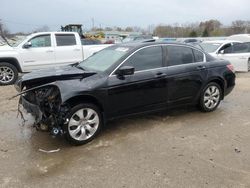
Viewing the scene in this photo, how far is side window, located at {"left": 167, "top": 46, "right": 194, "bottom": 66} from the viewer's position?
5.50 metres

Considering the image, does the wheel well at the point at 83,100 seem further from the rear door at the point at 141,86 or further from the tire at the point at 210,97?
the tire at the point at 210,97

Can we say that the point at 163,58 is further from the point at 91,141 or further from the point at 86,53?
the point at 86,53

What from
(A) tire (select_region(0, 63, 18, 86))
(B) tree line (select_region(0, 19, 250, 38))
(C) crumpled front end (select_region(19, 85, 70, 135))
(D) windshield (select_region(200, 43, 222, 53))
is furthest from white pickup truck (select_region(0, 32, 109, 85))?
(B) tree line (select_region(0, 19, 250, 38))

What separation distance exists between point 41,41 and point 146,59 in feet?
20.0

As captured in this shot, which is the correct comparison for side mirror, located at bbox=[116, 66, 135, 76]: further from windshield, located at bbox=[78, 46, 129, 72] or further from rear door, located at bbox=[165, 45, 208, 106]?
rear door, located at bbox=[165, 45, 208, 106]

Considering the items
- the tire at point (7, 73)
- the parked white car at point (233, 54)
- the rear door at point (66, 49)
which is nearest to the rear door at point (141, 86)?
the rear door at point (66, 49)

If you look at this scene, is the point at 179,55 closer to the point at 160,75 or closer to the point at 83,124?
the point at 160,75

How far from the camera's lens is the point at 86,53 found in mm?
10930

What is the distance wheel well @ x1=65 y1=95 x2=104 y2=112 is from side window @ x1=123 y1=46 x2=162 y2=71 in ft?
2.87

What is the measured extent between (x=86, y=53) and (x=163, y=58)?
6.04 meters

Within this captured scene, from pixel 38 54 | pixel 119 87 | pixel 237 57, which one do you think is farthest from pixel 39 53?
pixel 237 57

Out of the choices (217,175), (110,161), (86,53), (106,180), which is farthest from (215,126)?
(86,53)

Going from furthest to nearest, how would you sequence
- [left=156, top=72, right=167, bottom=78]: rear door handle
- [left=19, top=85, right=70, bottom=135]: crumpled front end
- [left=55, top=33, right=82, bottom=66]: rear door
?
1. [left=55, top=33, right=82, bottom=66]: rear door
2. [left=156, top=72, right=167, bottom=78]: rear door handle
3. [left=19, top=85, right=70, bottom=135]: crumpled front end

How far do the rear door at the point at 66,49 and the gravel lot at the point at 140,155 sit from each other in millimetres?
4868
